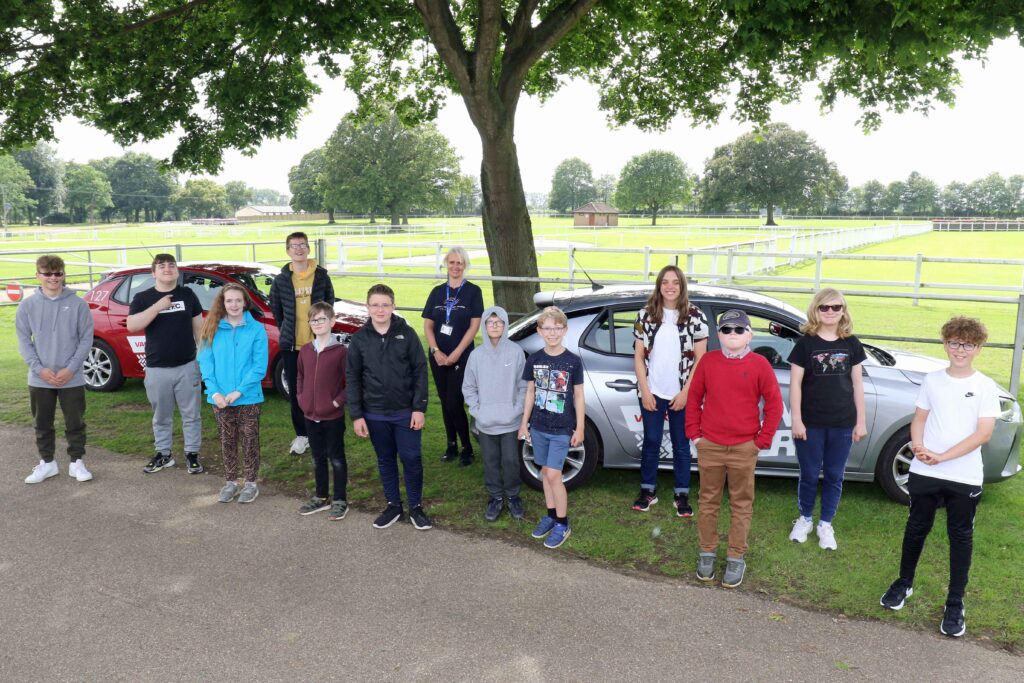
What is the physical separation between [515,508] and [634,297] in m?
1.88

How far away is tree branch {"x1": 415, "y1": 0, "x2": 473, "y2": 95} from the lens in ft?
33.8

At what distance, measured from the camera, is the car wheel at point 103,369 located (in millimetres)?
9500

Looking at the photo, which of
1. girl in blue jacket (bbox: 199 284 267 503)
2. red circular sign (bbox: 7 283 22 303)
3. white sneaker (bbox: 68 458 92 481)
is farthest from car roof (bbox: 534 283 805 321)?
red circular sign (bbox: 7 283 22 303)

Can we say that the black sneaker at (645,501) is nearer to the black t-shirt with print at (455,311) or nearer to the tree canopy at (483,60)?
the black t-shirt with print at (455,311)

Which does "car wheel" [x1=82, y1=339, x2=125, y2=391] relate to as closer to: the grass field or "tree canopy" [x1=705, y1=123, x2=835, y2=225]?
the grass field

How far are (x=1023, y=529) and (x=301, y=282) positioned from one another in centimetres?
593

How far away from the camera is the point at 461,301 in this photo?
256 inches

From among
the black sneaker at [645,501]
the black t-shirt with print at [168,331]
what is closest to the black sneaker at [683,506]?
the black sneaker at [645,501]

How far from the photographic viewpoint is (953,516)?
13.2ft

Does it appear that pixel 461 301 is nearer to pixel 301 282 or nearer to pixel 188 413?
pixel 301 282

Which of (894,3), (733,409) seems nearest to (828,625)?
(733,409)

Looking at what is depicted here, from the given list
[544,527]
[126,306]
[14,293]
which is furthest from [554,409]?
[14,293]

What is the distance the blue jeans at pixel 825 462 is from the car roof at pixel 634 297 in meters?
1.24

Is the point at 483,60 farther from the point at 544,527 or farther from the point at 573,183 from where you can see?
the point at 573,183
